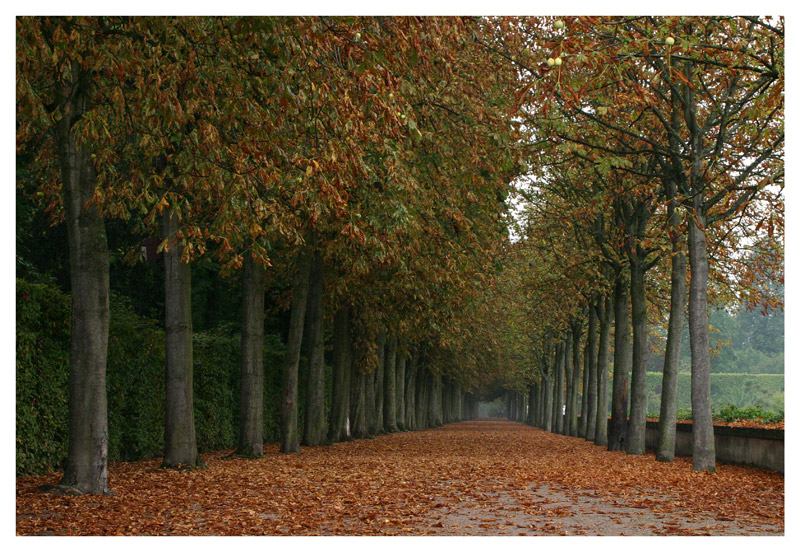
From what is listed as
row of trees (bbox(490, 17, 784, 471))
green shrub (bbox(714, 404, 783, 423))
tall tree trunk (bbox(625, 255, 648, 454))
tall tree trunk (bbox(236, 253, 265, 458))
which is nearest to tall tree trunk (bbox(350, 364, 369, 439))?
row of trees (bbox(490, 17, 784, 471))

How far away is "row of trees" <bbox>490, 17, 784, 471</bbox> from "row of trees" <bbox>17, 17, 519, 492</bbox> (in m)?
1.83

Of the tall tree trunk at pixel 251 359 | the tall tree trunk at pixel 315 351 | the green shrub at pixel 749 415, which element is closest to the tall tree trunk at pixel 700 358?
the green shrub at pixel 749 415

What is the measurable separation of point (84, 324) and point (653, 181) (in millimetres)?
13512

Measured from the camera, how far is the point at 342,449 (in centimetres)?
2238

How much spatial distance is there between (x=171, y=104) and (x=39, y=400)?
20.7 ft

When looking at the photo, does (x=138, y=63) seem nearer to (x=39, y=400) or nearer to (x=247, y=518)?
(x=247, y=518)

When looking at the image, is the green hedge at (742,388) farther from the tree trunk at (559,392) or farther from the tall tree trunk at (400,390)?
the tall tree trunk at (400,390)

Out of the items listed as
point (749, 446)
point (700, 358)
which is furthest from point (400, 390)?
point (700, 358)

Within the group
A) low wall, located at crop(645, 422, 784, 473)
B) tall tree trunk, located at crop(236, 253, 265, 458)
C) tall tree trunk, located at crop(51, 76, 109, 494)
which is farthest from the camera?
tall tree trunk, located at crop(236, 253, 265, 458)

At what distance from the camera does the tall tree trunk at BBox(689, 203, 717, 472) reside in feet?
51.3

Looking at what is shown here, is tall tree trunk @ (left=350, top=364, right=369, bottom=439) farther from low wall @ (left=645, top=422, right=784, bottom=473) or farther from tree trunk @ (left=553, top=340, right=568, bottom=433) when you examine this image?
tree trunk @ (left=553, top=340, right=568, bottom=433)

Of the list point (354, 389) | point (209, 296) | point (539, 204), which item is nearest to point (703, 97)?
point (539, 204)

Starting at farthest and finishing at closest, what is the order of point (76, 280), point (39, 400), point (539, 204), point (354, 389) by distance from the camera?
1. point (354, 389)
2. point (539, 204)
3. point (39, 400)
4. point (76, 280)

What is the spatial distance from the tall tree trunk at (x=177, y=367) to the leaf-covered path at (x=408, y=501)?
471mm
